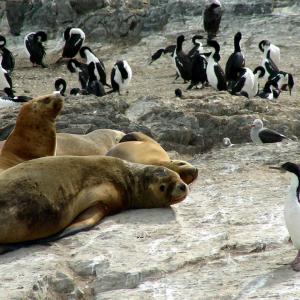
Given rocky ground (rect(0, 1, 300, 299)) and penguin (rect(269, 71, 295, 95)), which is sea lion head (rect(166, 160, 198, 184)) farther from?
penguin (rect(269, 71, 295, 95))

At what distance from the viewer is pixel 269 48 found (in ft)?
57.7

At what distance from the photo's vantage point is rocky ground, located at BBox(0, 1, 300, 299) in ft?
17.0

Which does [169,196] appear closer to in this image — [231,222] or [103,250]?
[231,222]

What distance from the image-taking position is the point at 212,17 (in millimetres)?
19344

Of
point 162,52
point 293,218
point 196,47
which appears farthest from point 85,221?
point 196,47

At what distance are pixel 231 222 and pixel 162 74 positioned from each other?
467 inches

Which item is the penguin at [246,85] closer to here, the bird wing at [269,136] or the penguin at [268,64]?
the penguin at [268,64]

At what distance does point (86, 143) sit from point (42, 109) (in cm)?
69

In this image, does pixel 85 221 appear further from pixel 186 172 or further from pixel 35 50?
pixel 35 50

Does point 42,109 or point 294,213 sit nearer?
point 294,213

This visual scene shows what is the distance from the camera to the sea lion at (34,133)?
747cm

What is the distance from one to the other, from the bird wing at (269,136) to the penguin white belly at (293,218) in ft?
12.2

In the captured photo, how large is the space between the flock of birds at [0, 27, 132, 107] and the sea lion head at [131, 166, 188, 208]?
6248 mm

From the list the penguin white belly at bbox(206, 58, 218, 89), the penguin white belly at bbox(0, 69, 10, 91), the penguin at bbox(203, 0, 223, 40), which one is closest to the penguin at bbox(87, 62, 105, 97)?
the penguin white belly at bbox(0, 69, 10, 91)
